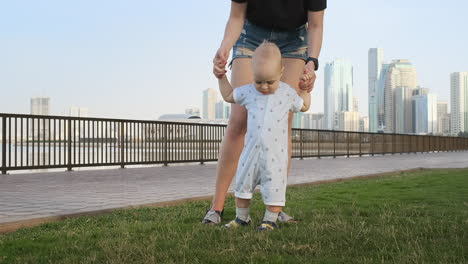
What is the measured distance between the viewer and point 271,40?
3.73 metres

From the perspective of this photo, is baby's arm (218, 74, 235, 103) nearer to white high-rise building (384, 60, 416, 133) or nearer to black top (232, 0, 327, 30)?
black top (232, 0, 327, 30)

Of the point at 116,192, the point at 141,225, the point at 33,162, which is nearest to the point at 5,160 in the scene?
the point at 33,162

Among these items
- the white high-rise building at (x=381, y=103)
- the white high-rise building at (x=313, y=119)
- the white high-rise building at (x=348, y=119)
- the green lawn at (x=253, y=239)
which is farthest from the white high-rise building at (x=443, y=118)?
the green lawn at (x=253, y=239)

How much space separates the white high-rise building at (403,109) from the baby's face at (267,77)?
138 metres

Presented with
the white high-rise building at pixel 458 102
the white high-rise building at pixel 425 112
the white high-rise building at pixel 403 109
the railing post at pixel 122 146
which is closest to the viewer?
the railing post at pixel 122 146

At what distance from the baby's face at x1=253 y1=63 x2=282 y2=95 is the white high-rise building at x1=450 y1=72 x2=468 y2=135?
142 metres

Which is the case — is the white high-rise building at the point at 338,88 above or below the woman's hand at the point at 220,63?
above

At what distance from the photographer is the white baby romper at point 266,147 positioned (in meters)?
3.27

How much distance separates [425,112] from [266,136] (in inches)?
5729

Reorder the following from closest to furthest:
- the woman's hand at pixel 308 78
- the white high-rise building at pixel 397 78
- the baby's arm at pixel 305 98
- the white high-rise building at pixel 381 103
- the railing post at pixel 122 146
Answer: the woman's hand at pixel 308 78, the baby's arm at pixel 305 98, the railing post at pixel 122 146, the white high-rise building at pixel 381 103, the white high-rise building at pixel 397 78

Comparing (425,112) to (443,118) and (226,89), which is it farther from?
(226,89)

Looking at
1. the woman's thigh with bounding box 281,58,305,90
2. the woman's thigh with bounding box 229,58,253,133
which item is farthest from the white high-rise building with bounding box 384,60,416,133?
the woman's thigh with bounding box 229,58,253,133

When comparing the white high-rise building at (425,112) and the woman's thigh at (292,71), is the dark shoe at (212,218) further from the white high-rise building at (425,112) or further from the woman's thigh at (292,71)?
the white high-rise building at (425,112)

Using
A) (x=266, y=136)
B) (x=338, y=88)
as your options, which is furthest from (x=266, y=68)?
(x=338, y=88)
